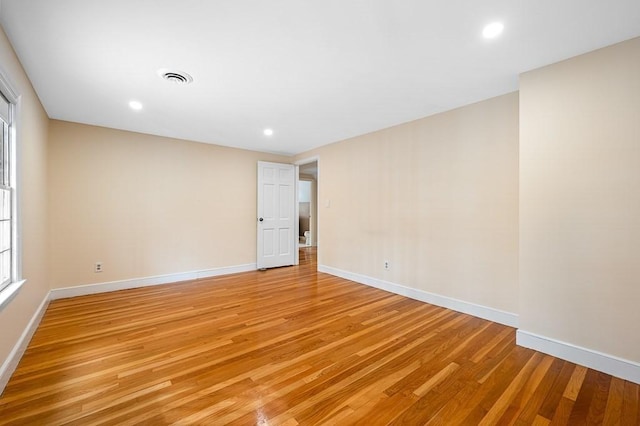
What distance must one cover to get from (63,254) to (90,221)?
518 millimetres

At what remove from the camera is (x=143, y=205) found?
4.25 metres

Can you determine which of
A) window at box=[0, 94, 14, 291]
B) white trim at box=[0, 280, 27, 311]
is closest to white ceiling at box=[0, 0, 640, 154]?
window at box=[0, 94, 14, 291]

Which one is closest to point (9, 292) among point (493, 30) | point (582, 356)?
point (493, 30)

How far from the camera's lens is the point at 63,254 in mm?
3652

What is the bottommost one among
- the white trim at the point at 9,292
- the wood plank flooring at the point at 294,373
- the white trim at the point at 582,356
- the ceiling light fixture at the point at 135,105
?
the wood plank flooring at the point at 294,373

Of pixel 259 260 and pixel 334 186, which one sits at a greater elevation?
pixel 334 186

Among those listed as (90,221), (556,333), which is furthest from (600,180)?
(90,221)

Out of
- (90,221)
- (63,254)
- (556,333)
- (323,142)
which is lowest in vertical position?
(556,333)

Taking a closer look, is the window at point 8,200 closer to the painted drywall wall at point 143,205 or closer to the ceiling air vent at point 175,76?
the ceiling air vent at point 175,76

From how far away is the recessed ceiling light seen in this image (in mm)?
1805

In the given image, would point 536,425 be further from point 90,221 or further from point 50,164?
point 50,164

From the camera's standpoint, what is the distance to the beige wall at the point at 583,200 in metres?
1.94

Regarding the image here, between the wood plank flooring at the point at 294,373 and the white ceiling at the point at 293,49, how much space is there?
7.88 feet

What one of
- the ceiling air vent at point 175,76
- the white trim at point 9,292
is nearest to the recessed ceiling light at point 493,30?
the ceiling air vent at point 175,76
